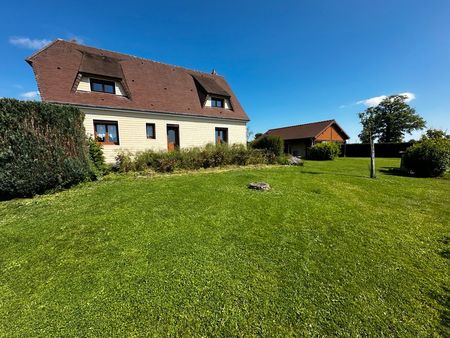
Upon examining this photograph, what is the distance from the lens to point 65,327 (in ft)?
6.88

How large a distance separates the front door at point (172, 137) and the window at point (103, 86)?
412cm

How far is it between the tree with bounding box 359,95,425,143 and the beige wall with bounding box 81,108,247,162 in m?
41.4

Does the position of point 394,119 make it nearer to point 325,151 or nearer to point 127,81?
point 325,151

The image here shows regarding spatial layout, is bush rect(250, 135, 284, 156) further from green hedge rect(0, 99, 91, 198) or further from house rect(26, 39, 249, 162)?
green hedge rect(0, 99, 91, 198)

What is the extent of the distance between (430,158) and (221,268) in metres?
12.7

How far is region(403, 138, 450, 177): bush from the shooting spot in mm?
9836

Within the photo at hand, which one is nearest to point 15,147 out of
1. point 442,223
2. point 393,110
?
point 442,223

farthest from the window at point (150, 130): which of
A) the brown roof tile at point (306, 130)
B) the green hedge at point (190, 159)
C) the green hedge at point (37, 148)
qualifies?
the brown roof tile at point (306, 130)

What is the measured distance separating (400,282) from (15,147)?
9446mm

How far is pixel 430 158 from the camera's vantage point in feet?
32.9

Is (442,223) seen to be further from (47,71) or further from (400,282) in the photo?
(47,71)

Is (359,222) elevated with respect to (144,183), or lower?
lower

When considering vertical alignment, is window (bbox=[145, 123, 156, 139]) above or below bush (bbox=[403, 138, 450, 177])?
above

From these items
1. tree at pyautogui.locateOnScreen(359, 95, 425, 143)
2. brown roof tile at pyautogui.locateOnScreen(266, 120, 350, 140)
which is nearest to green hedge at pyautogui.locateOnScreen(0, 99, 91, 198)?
brown roof tile at pyautogui.locateOnScreen(266, 120, 350, 140)
